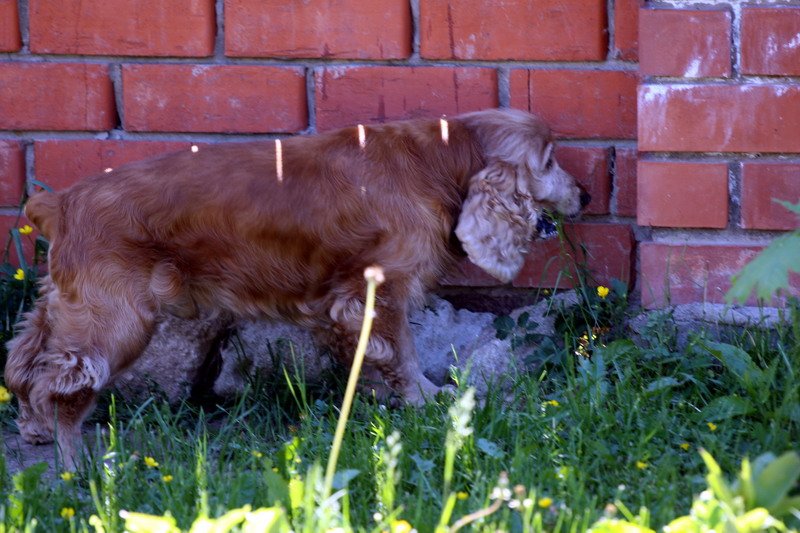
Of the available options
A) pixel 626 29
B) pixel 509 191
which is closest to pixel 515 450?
pixel 509 191

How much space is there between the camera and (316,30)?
128 inches

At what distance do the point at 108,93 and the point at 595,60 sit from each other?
1686 mm

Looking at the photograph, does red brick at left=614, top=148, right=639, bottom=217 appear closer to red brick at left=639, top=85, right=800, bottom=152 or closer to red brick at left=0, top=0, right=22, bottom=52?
red brick at left=639, top=85, right=800, bottom=152

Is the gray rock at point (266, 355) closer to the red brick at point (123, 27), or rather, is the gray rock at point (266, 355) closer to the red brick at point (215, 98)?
A: the red brick at point (215, 98)

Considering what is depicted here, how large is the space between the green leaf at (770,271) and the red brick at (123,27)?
210 centimetres

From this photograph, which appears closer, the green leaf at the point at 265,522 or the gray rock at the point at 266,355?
the green leaf at the point at 265,522

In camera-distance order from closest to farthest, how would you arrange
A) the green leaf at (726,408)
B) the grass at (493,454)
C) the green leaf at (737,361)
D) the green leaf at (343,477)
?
the grass at (493,454) → the green leaf at (343,477) → the green leaf at (726,408) → the green leaf at (737,361)

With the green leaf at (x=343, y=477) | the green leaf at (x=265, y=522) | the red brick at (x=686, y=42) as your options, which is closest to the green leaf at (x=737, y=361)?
the red brick at (x=686, y=42)

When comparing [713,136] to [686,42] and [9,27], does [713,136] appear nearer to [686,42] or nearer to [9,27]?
[686,42]

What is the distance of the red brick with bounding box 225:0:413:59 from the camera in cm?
322

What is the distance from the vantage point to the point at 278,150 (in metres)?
2.97

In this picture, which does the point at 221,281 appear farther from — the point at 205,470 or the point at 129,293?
the point at 205,470

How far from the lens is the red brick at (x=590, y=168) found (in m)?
3.23

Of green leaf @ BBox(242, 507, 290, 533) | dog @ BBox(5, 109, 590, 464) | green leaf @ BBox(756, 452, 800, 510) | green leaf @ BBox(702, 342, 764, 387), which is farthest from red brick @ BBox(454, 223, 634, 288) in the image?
green leaf @ BBox(242, 507, 290, 533)
